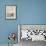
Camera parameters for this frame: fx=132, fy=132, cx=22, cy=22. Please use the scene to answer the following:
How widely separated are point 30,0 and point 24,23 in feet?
2.82

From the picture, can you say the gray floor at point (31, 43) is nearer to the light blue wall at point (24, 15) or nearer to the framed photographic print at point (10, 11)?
the light blue wall at point (24, 15)

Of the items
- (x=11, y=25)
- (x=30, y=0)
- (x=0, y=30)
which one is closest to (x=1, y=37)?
(x=0, y=30)

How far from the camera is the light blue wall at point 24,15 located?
4.75m

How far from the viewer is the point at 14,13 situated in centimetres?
475

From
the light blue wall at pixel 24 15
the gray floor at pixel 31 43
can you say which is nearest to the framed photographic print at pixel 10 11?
the light blue wall at pixel 24 15

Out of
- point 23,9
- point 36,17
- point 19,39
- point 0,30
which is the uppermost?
point 23,9

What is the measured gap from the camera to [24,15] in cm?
478

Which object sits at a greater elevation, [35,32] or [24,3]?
[24,3]

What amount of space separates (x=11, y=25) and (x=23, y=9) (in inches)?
28.4

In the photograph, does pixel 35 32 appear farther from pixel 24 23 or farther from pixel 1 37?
pixel 1 37

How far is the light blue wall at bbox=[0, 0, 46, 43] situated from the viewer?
4.75 metres

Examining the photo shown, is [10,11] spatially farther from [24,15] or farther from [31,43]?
[31,43]

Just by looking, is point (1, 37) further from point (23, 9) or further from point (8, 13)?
point (23, 9)

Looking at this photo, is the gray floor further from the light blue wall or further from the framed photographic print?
the framed photographic print
